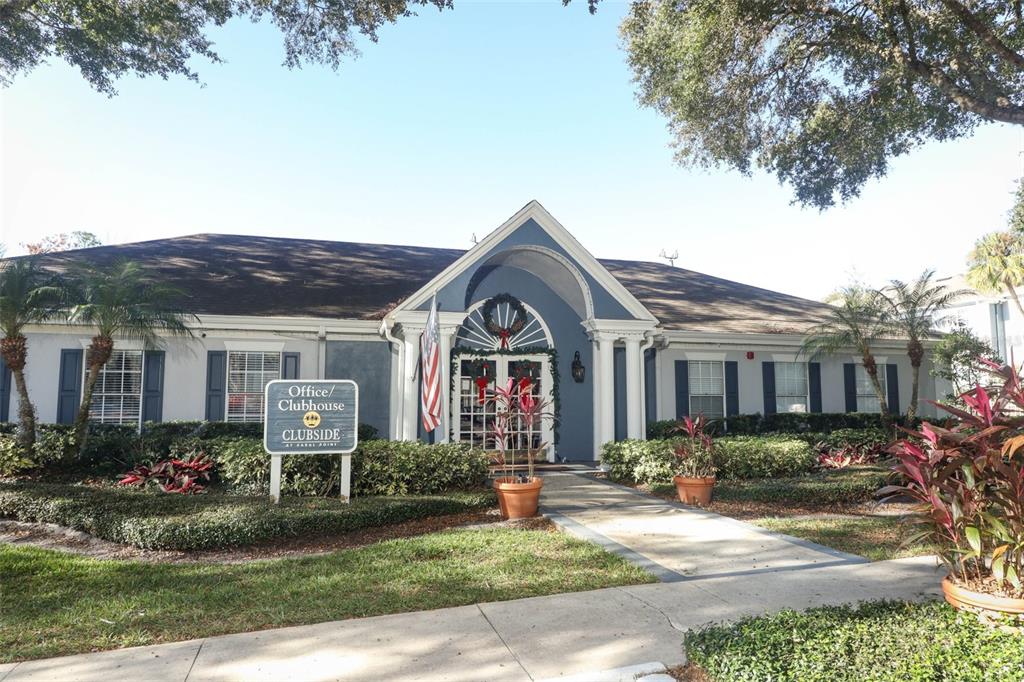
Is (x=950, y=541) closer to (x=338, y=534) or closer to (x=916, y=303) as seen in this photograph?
(x=338, y=534)

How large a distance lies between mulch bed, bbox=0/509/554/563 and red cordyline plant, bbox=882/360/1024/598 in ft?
15.3

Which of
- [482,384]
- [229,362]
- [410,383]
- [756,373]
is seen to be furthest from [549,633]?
[756,373]

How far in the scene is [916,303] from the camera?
14.2m

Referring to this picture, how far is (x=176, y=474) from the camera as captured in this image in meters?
10.1

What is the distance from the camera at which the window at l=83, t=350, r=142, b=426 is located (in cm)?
1244

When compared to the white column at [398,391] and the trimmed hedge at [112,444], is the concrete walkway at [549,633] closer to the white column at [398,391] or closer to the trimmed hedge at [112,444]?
the white column at [398,391]

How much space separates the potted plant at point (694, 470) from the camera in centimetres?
980

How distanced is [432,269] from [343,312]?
4544 millimetres

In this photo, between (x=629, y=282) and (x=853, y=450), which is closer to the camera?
(x=853, y=450)

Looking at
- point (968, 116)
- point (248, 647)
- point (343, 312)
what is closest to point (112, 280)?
point (343, 312)

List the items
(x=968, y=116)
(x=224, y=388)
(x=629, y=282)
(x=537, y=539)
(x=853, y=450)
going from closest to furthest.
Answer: (x=537, y=539), (x=224, y=388), (x=853, y=450), (x=968, y=116), (x=629, y=282)

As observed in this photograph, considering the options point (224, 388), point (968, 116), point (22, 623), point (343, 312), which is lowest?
point (22, 623)

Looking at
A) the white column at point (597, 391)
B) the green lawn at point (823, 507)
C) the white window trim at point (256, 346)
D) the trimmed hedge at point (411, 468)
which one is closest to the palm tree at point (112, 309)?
the white window trim at point (256, 346)

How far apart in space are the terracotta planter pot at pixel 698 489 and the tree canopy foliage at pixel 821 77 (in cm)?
942
